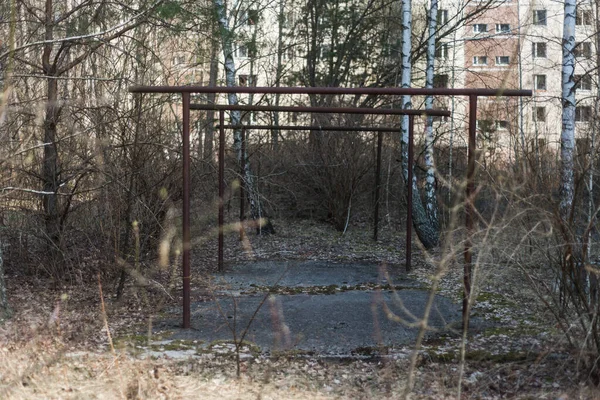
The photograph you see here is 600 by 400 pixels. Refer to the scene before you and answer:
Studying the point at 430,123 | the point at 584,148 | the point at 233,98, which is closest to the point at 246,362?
the point at 584,148

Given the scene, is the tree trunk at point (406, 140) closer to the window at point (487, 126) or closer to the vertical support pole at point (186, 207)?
the window at point (487, 126)

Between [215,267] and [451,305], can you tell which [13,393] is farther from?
[215,267]

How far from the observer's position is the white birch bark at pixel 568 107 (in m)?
7.50

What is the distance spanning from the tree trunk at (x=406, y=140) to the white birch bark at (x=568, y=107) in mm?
2926

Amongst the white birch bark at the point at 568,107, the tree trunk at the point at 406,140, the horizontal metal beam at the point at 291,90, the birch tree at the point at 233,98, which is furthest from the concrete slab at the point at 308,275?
the horizontal metal beam at the point at 291,90

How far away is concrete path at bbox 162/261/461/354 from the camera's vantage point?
19.9 feet

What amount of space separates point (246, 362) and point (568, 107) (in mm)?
4591

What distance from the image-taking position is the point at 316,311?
7270 mm

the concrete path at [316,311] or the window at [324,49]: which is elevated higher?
the window at [324,49]

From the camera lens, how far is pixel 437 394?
183 inches

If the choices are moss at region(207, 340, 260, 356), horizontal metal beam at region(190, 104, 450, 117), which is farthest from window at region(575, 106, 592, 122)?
moss at region(207, 340, 260, 356)

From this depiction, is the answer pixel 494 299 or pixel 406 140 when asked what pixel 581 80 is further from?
pixel 494 299

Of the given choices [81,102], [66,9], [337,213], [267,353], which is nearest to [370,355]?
[267,353]

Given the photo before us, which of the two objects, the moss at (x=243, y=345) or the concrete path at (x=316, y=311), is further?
the concrete path at (x=316, y=311)
